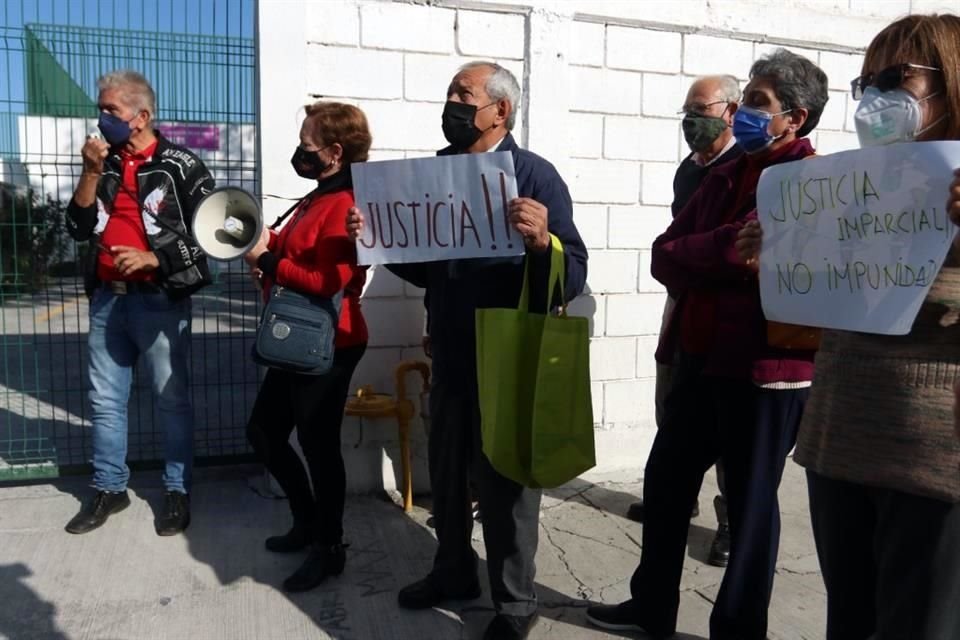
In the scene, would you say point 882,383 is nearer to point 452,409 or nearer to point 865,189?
point 865,189

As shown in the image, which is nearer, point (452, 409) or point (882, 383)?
point (882, 383)

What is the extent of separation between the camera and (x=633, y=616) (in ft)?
10.4

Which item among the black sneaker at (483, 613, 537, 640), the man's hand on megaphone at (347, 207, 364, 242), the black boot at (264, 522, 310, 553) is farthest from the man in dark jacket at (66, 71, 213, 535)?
the black sneaker at (483, 613, 537, 640)

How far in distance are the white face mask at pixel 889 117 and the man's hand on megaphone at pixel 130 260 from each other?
9.60 ft

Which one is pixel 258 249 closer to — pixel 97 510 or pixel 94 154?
pixel 94 154

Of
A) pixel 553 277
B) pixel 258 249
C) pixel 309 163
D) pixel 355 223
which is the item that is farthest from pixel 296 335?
pixel 553 277

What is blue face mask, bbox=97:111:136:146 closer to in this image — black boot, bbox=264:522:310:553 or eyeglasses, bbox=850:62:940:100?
black boot, bbox=264:522:310:553

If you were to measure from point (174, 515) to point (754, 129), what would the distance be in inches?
121

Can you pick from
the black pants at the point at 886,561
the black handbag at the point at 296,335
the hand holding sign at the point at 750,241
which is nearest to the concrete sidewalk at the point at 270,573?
the black handbag at the point at 296,335

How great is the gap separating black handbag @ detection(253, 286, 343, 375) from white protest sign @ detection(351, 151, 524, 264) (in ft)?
1.08

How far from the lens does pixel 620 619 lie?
318 centimetres

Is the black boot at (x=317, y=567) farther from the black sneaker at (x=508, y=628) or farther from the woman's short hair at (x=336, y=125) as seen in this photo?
the woman's short hair at (x=336, y=125)

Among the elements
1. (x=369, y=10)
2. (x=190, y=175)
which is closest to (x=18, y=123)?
(x=190, y=175)

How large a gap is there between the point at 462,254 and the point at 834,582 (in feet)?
4.93
